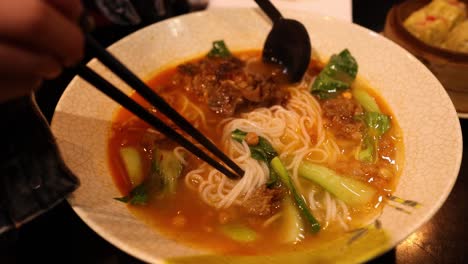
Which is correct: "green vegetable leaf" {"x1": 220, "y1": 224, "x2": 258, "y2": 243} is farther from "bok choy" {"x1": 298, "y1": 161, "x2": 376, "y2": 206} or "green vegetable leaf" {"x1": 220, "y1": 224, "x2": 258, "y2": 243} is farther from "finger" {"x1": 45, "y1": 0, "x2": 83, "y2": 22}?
"finger" {"x1": 45, "y1": 0, "x2": 83, "y2": 22}

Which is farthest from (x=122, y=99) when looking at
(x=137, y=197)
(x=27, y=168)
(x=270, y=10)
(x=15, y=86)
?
(x=270, y=10)

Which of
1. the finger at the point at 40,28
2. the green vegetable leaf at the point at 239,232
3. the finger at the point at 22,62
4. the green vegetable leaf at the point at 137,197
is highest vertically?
the finger at the point at 40,28

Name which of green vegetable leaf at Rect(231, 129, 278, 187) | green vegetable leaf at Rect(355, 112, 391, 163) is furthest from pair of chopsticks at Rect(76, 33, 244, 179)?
green vegetable leaf at Rect(355, 112, 391, 163)

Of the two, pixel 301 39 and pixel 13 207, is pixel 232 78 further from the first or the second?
pixel 13 207

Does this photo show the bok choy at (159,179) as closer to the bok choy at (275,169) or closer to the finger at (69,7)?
the bok choy at (275,169)

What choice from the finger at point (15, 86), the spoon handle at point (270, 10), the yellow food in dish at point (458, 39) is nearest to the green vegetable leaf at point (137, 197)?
the finger at point (15, 86)

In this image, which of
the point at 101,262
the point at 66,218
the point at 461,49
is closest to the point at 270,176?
the point at 101,262
